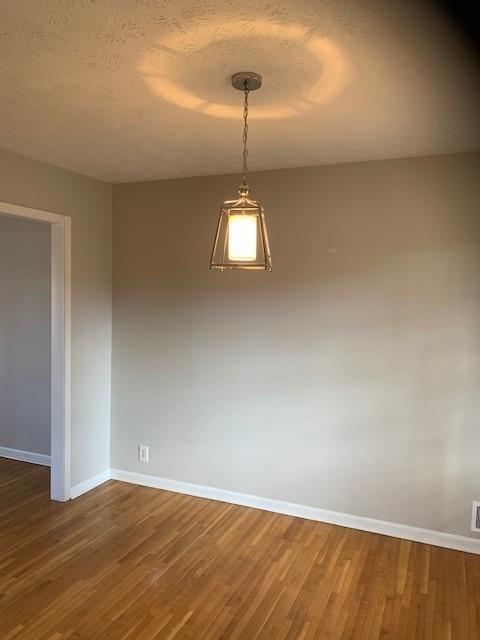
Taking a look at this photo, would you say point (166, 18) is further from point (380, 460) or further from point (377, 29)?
point (380, 460)

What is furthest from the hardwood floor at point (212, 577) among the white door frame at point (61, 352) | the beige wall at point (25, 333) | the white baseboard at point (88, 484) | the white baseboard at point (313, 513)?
the beige wall at point (25, 333)

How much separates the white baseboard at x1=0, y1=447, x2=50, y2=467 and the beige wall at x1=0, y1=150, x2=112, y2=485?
2.42 ft

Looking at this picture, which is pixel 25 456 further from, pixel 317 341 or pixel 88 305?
A: pixel 317 341

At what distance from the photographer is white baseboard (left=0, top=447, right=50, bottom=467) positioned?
450cm

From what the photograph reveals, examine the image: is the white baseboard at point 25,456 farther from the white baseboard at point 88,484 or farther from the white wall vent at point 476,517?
the white wall vent at point 476,517

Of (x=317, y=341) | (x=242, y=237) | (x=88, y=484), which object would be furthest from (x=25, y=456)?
(x=242, y=237)

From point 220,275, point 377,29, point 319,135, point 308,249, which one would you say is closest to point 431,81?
point 377,29

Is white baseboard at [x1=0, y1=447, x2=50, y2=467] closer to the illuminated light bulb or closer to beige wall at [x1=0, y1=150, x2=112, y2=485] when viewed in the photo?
beige wall at [x1=0, y1=150, x2=112, y2=485]

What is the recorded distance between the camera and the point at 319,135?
2691mm

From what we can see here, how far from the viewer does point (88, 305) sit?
3.86m

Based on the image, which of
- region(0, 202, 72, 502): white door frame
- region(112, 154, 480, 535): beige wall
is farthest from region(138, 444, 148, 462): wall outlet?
region(0, 202, 72, 502): white door frame

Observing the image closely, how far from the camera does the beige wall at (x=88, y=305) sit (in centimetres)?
359

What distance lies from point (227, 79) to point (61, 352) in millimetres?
2374

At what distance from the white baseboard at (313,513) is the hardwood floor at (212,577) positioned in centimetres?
5
